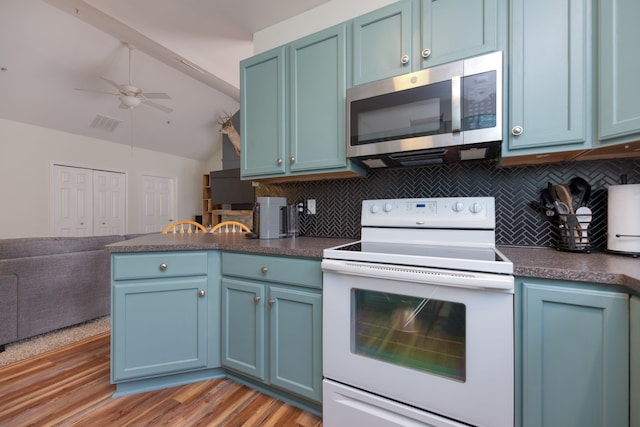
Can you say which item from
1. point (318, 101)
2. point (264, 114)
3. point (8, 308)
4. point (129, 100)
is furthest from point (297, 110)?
point (129, 100)

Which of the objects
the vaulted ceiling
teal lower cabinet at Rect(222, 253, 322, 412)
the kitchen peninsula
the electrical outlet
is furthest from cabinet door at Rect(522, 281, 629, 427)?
the vaulted ceiling

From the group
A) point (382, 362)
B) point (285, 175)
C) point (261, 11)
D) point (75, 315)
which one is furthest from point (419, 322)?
point (75, 315)

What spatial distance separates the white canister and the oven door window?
29.9 inches

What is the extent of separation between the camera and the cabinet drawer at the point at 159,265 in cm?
157

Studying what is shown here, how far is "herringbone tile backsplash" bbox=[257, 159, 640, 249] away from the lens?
135 centimetres

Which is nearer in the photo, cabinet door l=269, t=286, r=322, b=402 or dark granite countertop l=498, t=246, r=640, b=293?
dark granite countertop l=498, t=246, r=640, b=293

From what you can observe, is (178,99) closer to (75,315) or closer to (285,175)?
(75,315)

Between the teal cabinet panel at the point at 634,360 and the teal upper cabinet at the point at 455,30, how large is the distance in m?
1.15

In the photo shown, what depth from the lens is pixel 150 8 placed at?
2.29 meters

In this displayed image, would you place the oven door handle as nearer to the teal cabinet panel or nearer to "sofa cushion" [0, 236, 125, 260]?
the teal cabinet panel

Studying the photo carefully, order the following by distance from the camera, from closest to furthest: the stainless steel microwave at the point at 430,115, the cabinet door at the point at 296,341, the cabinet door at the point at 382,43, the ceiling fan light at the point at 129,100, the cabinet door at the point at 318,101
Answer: the stainless steel microwave at the point at 430,115 → the cabinet door at the point at 296,341 → the cabinet door at the point at 382,43 → the cabinet door at the point at 318,101 → the ceiling fan light at the point at 129,100

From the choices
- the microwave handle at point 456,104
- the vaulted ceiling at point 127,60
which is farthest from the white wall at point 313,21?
the microwave handle at point 456,104

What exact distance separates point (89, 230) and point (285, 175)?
541 centimetres

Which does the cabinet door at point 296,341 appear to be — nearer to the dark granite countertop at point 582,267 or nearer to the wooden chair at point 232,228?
the dark granite countertop at point 582,267
